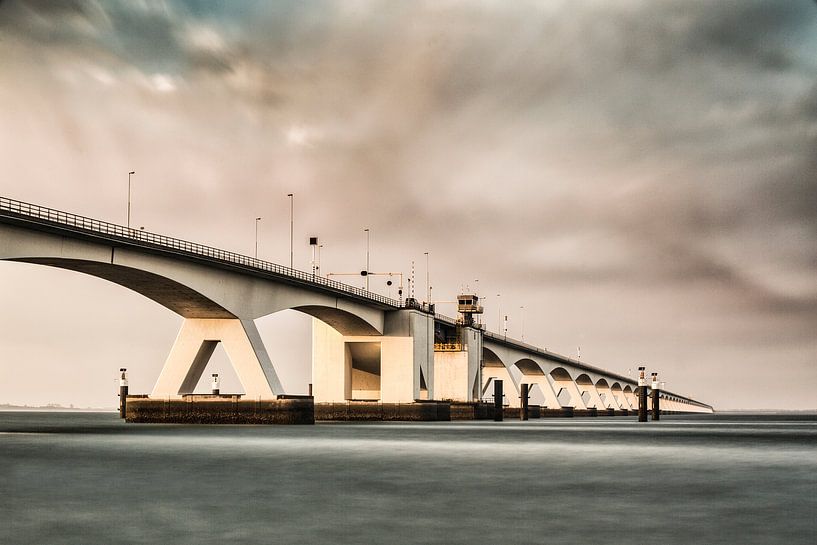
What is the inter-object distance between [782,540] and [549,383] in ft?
495

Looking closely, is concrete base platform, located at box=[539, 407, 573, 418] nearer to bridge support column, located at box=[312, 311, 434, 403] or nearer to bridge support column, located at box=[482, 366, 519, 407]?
bridge support column, located at box=[482, 366, 519, 407]

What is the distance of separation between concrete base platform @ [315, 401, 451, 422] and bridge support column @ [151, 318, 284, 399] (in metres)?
20.7

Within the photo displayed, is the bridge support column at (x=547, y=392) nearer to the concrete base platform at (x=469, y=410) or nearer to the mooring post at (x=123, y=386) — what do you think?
the concrete base platform at (x=469, y=410)

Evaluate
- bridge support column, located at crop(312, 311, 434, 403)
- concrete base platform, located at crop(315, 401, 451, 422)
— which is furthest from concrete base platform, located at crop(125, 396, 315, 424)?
bridge support column, located at crop(312, 311, 434, 403)

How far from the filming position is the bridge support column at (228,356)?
198ft

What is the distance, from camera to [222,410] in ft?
193

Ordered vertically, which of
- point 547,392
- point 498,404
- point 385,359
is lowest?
point 498,404

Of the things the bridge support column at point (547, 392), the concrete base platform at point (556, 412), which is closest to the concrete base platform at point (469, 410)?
the concrete base platform at point (556, 412)

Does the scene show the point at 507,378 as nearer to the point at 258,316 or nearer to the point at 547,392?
the point at 547,392

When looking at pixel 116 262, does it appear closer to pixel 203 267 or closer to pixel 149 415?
pixel 203 267

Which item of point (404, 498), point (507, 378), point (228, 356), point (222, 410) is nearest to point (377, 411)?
point (228, 356)

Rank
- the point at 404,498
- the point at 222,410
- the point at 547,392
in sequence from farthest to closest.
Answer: the point at 547,392, the point at 222,410, the point at 404,498

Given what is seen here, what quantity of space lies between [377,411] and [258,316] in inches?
814

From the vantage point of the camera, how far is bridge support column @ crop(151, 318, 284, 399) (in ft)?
198
